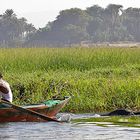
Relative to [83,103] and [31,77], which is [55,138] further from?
[31,77]

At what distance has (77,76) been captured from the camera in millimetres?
18250

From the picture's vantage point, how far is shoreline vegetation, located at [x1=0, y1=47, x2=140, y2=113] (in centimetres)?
1472

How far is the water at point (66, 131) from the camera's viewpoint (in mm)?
10477

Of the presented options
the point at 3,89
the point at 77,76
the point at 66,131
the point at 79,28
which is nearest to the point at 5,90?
the point at 3,89

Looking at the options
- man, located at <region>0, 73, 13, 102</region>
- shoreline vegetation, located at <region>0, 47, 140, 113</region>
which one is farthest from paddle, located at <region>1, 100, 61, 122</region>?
shoreline vegetation, located at <region>0, 47, 140, 113</region>

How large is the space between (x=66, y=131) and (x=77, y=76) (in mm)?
7047

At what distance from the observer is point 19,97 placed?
15344mm

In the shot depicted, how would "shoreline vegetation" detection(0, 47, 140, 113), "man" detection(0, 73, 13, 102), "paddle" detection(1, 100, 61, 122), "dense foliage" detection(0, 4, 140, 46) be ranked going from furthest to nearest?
"dense foliage" detection(0, 4, 140, 46), "shoreline vegetation" detection(0, 47, 140, 113), "man" detection(0, 73, 13, 102), "paddle" detection(1, 100, 61, 122)

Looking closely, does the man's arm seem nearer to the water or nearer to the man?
the man

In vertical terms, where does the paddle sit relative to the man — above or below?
below

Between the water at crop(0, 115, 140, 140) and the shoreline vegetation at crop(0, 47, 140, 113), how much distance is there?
238cm

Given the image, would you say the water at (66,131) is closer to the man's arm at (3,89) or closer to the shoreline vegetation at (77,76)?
the man's arm at (3,89)

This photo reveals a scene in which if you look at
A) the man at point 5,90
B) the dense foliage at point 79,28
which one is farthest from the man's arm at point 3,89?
the dense foliage at point 79,28

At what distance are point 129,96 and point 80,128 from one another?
138 inches
